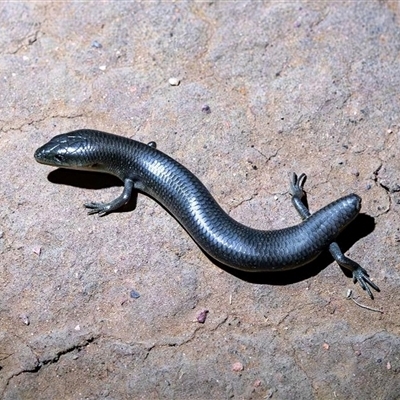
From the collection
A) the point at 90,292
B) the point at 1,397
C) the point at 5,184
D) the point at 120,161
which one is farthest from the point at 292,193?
the point at 1,397

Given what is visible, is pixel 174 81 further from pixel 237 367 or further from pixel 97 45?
pixel 237 367

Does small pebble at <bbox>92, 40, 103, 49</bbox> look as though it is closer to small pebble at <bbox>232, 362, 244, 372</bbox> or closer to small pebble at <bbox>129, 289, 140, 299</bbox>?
small pebble at <bbox>129, 289, 140, 299</bbox>

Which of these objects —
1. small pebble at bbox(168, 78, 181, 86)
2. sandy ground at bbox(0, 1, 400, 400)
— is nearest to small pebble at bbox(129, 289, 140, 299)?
sandy ground at bbox(0, 1, 400, 400)

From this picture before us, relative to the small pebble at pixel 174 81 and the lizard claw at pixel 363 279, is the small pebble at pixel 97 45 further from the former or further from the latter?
the lizard claw at pixel 363 279

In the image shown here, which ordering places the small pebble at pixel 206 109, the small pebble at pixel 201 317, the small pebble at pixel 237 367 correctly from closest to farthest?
the small pebble at pixel 237 367, the small pebble at pixel 201 317, the small pebble at pixel 206 109

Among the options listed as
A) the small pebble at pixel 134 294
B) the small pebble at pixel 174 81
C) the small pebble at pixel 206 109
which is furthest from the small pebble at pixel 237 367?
the small pebble at pixel 174 81

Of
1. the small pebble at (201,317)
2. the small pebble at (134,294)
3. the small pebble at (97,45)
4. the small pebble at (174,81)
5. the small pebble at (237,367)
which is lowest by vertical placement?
the small pebble at (237,367)
